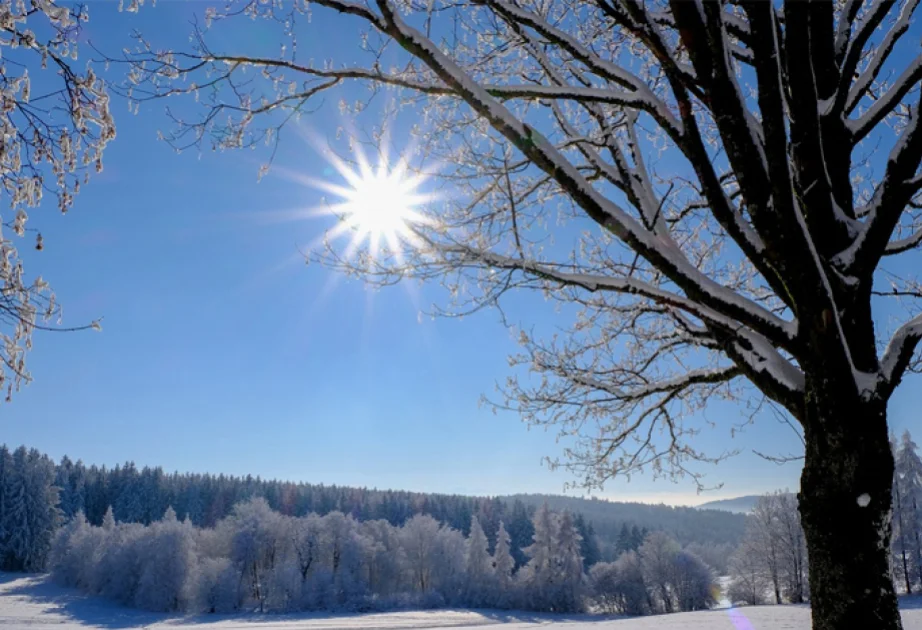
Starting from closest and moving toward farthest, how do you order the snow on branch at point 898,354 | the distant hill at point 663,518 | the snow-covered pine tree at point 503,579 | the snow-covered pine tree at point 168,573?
the snow on branch at point 898,354
the snow-covered pine tree at point 168,573
the snow-covered pine tree at point 503,579
the distant hill at point 663,518

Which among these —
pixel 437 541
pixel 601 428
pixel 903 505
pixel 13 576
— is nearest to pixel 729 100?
pixel 601 428

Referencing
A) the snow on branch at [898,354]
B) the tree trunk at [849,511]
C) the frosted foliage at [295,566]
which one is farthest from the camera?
the frosted foliage at [295,566]

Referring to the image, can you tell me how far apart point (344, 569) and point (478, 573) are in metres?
12.1

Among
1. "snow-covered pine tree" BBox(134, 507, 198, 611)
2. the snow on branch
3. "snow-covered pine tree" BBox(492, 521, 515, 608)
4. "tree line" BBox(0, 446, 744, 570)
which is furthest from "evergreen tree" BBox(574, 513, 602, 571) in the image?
the snow on branch

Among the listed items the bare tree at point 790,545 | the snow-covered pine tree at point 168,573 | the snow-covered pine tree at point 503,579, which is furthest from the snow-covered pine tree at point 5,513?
the bare tree at point 790,545

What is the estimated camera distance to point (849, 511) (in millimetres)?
2316

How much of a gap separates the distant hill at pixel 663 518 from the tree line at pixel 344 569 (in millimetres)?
75422

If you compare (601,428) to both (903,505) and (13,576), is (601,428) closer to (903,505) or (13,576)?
(903,505)

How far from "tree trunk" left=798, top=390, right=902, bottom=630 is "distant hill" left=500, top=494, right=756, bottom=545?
5051 inches

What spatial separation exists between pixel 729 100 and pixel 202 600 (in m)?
48.9

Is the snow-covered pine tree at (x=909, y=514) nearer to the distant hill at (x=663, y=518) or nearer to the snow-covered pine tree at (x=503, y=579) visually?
the snow-covered pine tree at (x=503, y=579)

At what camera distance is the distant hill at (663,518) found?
13412 centimetres

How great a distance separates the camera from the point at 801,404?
266 cm

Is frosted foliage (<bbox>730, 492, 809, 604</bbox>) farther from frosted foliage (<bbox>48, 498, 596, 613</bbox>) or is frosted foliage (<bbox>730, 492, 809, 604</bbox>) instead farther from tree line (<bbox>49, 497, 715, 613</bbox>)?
frosted foliage (<bbox>48, 498, 596, 613</bbox>)
